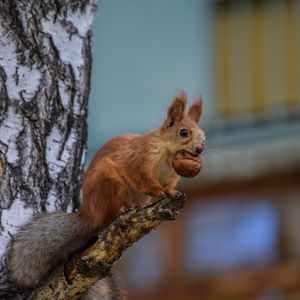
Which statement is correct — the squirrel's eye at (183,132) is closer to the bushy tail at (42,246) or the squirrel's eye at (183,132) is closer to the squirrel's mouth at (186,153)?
the squirrel's mouth at (186,153)

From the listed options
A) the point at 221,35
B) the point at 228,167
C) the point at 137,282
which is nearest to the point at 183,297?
the point at 137,282

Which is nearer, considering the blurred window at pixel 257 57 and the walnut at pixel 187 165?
the walnut at pixel 187 165

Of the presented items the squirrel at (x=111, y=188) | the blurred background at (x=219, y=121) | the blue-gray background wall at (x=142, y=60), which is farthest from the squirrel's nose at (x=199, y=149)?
the blue-gray background wall at (x=142, y=60)

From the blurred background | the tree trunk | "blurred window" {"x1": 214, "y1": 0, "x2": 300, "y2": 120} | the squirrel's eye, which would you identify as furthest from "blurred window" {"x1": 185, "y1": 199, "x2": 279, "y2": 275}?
the squirrel's eye

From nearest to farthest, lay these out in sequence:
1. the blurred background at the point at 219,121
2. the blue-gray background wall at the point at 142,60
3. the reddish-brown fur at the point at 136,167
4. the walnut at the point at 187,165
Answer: the walnut at the point at 187,165 → the reddish-brown fur at the point at 136,167 → the blurred background at the point at 219,121 → the blue-gray background wall at the point at 142,60

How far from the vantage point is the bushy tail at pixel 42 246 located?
3182 mm

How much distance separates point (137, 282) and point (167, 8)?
6.09 feet

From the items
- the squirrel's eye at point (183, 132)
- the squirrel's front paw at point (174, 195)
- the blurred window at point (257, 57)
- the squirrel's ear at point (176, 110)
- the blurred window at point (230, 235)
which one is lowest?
the blurred window at point (230, 235)

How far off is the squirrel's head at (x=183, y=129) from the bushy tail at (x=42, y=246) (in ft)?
1.13

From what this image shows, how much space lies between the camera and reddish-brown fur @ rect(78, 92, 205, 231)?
299cm

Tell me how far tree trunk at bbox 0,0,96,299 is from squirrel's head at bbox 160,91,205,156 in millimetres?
430

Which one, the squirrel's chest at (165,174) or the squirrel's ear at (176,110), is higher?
the squirrel's ear at (176,110)

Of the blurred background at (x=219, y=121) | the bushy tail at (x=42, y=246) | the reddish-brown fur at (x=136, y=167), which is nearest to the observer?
the reddish-brown fur at (x=136, y=167)

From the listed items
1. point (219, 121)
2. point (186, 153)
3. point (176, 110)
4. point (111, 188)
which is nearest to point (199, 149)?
point (186, 153)
